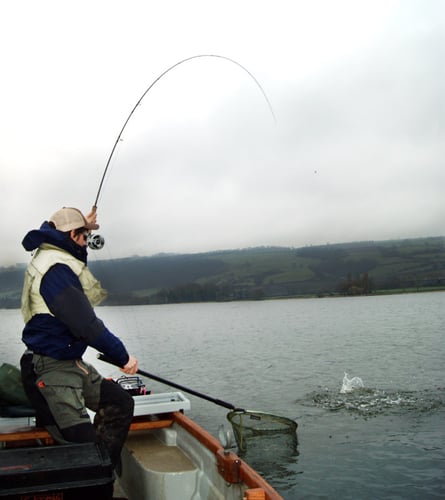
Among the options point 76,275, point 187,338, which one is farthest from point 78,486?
point 187,338

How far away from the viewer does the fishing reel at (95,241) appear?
521cm

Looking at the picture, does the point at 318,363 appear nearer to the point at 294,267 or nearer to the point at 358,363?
the point at 358,363

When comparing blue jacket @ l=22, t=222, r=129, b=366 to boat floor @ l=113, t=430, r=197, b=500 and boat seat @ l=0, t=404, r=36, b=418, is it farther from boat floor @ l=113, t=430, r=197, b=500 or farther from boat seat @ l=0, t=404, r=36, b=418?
boat floor @ l=113, t=430, r=197, b=500

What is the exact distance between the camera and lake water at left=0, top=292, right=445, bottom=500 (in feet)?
40.7

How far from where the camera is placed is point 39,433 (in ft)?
18.2

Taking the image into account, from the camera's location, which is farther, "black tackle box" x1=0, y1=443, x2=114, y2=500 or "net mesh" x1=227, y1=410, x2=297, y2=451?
"net mesh" x1=227, y1=410, x2=297, y2=451

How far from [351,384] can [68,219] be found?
73.9 feet

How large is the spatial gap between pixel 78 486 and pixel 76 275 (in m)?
1.58

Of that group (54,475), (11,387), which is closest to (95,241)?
(11,387)

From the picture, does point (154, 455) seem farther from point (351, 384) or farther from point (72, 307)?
point (351, 384)

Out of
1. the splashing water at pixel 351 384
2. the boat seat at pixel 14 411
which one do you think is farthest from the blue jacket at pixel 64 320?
the splashing water at pixel 351 384

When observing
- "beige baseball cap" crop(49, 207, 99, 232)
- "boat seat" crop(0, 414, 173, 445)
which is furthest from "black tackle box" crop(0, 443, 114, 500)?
"beige baseball cap" crop(49, 207, 99, 232)

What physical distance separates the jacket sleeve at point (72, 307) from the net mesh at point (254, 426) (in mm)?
7328

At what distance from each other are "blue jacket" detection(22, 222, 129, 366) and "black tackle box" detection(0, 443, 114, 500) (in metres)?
0.84
